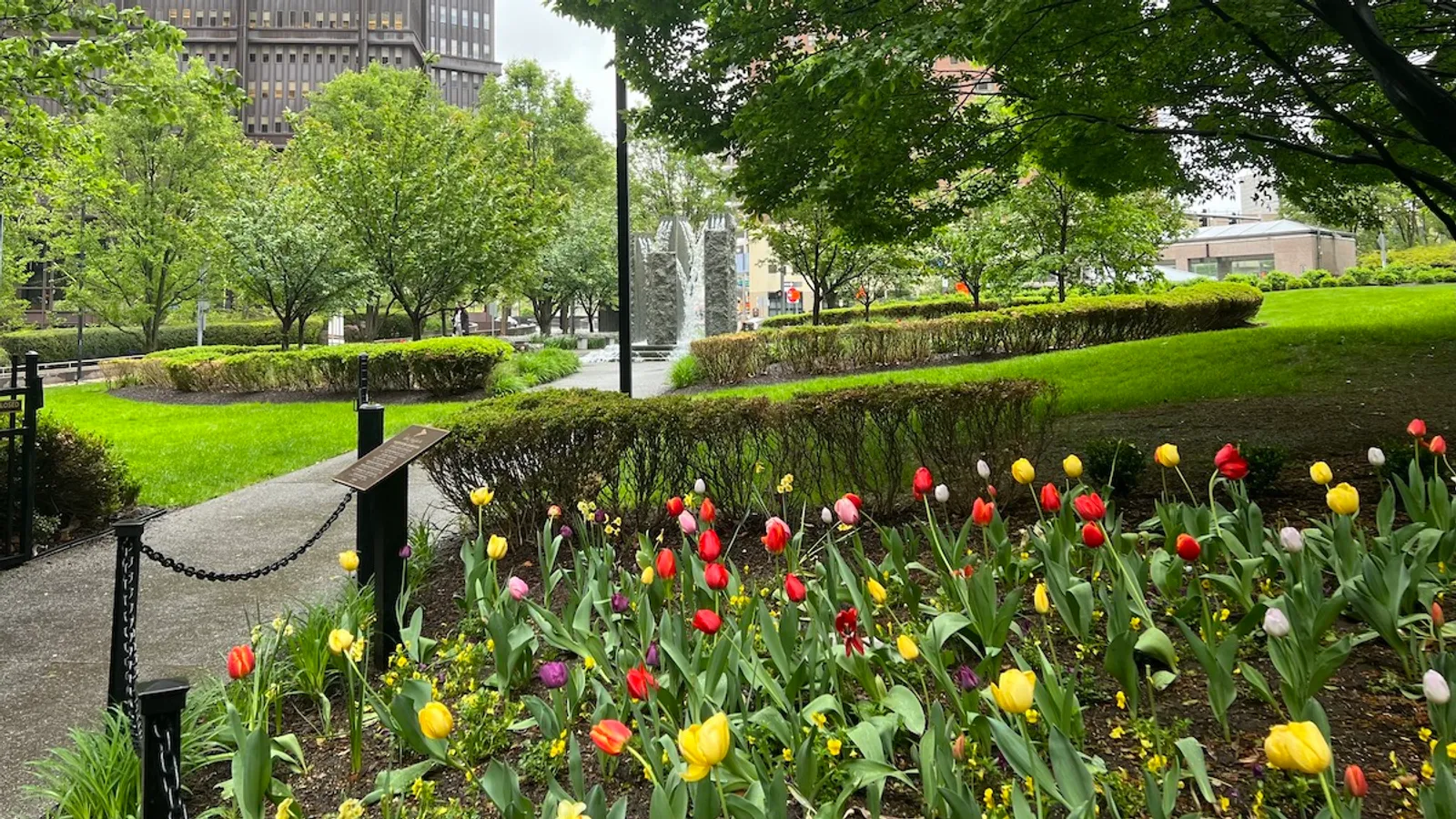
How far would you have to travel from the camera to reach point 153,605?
13.6 feet

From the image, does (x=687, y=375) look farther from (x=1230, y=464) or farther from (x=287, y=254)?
(x=1230, y=464)

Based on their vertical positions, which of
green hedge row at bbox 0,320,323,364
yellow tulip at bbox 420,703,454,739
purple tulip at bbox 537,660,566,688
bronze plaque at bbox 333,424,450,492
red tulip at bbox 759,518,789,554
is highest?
green hedge row at bbox 0,320,323,364

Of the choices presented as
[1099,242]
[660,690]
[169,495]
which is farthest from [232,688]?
[1099,242]

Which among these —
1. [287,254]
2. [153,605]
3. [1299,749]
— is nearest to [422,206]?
[287,254]

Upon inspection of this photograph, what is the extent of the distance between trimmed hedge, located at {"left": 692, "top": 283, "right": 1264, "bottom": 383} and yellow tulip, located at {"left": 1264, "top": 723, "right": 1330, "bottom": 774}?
12.3 metres

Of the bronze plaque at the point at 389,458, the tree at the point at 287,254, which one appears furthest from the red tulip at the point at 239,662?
the tree at the point at 287,254

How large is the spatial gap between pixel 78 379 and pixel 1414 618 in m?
30.0

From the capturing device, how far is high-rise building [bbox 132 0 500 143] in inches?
2997

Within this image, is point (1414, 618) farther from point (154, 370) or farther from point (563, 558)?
point (154, 370)

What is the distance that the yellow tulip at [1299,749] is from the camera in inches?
48.4

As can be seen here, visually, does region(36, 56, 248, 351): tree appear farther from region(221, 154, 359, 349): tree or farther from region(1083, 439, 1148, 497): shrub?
region(1083, 439, 1148, 497): shrub

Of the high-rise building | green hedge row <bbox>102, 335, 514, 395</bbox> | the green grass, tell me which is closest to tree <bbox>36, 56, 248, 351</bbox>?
green hedge row <bbox>102, 335, 514, 395</bbox>

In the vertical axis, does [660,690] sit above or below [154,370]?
below

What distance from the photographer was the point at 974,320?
1433 cm
